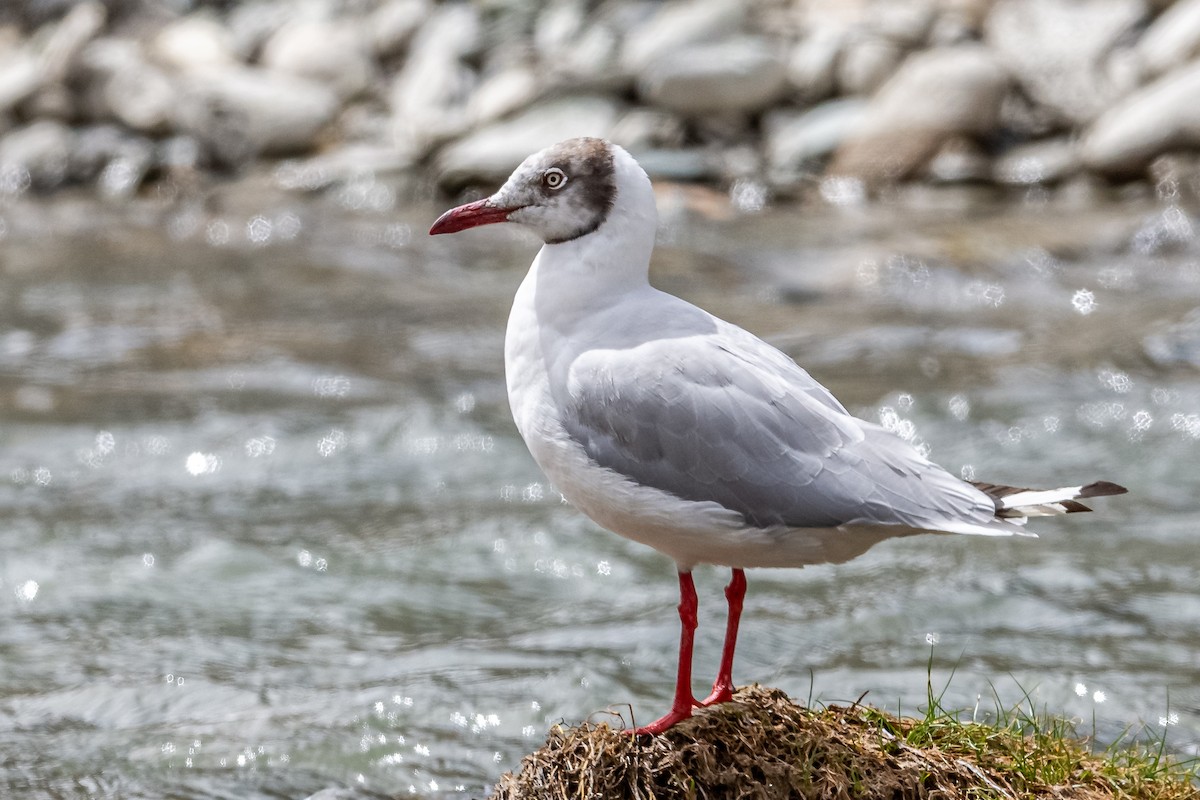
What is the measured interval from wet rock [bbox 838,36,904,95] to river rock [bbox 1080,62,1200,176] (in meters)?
2.23

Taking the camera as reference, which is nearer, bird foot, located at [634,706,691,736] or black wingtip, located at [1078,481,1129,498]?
black wingtip, located at [1078,481,1129,498]

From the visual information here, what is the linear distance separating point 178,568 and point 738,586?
3.58 metres

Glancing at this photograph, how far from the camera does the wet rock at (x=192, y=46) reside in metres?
16.2

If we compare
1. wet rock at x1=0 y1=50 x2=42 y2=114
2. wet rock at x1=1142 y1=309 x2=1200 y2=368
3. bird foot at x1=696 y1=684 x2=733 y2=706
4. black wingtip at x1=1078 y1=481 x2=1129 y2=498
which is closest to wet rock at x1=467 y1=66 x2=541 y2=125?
wet rock at x1=0 y1=50 x2=42 y2=114

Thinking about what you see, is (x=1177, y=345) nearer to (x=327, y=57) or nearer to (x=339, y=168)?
(x=339, y=168)

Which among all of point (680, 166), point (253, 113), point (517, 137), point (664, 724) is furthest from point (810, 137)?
point (664, 724)

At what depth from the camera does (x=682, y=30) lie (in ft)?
48.9

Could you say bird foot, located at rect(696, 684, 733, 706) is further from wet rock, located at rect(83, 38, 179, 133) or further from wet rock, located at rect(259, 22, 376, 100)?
wet rock, located at rect(259, 22, 376, 100)

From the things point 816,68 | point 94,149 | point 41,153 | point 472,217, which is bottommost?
point 472,217

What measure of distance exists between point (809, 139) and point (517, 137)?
267cm

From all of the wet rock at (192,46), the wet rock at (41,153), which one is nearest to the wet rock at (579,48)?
the wet rock at (192,46)

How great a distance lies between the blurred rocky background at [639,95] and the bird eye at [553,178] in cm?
966

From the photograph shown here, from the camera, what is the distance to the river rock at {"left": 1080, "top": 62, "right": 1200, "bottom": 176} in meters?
12.0

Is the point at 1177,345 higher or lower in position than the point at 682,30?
lower
